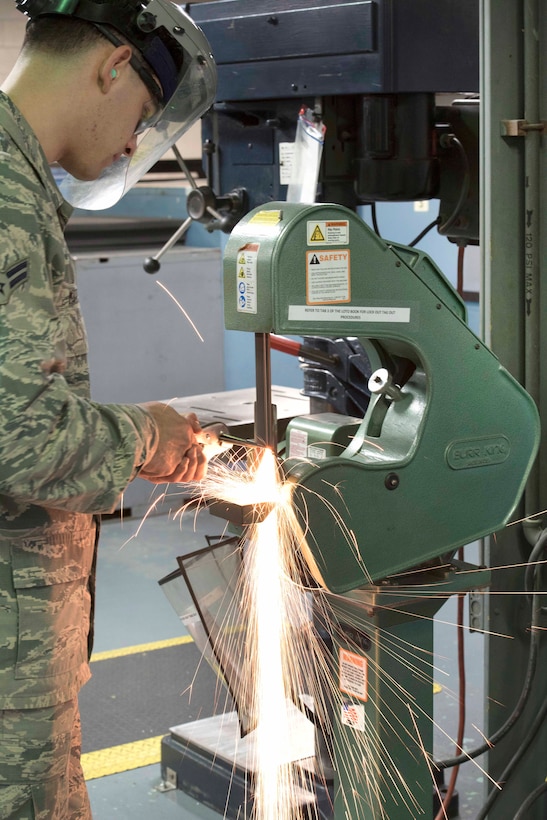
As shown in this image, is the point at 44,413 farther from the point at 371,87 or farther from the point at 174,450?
the point at 371,87

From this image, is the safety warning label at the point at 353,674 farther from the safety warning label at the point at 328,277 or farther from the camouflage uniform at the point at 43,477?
the safety warning label at the point at 328,277

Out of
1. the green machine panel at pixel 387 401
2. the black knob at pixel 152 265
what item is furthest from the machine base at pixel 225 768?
the black knob at pixel 152 265

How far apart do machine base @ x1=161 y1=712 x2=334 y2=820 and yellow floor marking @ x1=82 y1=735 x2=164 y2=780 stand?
6.0 inches

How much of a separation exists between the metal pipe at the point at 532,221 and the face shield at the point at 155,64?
708 millimetres

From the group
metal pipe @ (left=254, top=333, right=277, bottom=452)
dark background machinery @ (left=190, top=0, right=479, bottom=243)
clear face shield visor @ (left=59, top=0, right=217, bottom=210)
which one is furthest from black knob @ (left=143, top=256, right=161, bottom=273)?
metal pipe @ (left=254, top=333, right=277, bottom=452)

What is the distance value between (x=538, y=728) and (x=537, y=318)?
3.10ft

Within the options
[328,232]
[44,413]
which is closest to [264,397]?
[328,232]

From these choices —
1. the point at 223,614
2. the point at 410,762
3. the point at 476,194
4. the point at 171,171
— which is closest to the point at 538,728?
the point at 410,762

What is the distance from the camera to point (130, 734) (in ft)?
12.4

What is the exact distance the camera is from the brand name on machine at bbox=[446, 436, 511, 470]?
2.07 meters

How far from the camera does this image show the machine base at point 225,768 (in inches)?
120

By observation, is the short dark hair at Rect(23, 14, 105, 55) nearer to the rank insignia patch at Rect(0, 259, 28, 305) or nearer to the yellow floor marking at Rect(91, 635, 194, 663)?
the rank insignia patch at Rect(0, 259, 28, 305)

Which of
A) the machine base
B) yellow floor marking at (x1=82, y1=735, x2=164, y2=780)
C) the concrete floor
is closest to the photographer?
the machine base

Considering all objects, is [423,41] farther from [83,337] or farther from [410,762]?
[410,762]
